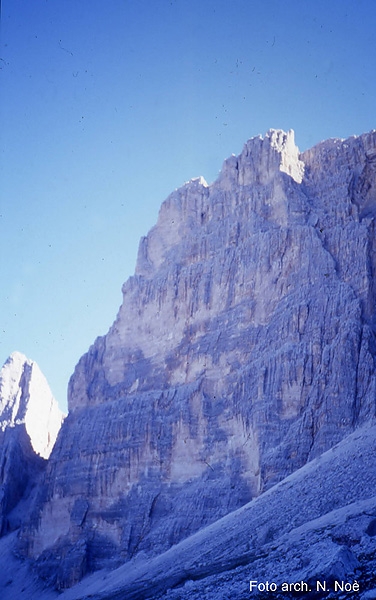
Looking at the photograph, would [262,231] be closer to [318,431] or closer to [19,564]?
[318,431]

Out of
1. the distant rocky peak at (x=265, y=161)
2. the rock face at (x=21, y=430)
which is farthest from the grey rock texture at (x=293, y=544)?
the rock face at (x=21, y=430)

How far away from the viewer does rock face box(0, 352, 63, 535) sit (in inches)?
3647

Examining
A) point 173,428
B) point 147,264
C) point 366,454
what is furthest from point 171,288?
point 366,454

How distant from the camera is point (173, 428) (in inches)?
2876

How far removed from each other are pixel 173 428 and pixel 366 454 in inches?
1109

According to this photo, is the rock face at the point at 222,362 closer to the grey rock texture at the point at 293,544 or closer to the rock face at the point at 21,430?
the grey rock texture at the point at 293,544

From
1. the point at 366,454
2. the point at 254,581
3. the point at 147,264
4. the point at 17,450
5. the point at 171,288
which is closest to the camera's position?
the point at 254,581

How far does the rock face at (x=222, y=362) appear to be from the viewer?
6388 cm

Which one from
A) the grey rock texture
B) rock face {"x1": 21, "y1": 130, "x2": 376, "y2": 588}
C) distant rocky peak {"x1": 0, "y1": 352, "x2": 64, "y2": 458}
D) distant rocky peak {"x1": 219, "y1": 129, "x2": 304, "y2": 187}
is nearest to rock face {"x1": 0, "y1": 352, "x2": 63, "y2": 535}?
distant rocky peak {"x1": 0, "y1": 352, "x2": 64, "y2": 458}

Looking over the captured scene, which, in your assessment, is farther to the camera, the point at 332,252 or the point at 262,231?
the point at 262,231

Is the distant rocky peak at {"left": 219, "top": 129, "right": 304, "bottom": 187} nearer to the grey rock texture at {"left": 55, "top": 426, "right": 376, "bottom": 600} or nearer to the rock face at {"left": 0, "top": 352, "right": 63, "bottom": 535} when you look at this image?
Answer: the grey rock texture at {"left": 55, "top": 426, "right": 376, "bottom": 600}

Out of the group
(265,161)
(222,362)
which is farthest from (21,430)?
(265,161)

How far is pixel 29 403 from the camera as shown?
11206cm

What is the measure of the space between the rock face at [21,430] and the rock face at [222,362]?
1021cm
